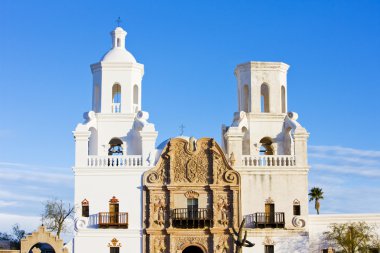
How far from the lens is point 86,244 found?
44.9 meters

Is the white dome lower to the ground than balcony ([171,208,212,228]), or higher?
higher

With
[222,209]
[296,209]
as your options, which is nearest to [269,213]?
[296,209]

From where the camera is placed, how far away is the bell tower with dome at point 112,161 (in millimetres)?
45031

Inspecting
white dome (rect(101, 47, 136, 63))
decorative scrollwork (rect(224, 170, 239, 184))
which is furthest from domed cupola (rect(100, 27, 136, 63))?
decorative scrollwork (rect(224, 170, 239, 184))

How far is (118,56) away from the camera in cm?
4916

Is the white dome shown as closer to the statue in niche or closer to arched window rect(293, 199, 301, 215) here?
the statue in niche

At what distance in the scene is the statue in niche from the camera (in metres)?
45.3

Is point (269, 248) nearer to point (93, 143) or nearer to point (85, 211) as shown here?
point (85, 211)

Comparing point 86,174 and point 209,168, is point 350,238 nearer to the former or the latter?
point 209,168

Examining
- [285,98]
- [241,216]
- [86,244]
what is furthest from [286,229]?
[86,244]

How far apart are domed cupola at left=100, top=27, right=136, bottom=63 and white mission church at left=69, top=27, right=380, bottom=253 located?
4054 mm

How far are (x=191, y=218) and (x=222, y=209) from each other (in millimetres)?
1984

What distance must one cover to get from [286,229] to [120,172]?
1075 centimetres

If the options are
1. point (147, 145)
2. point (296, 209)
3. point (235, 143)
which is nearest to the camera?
point (296, 209)
